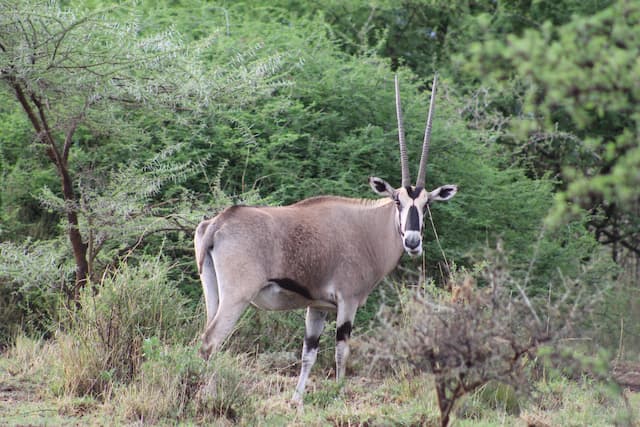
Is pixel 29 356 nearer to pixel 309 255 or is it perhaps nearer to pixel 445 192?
pixel 309 255

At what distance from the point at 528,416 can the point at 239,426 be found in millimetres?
2282

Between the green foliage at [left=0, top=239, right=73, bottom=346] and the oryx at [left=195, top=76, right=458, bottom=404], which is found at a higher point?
the oryx at [left=195, top=76, right=458, bottom=404]

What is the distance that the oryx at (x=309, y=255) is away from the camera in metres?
7.20

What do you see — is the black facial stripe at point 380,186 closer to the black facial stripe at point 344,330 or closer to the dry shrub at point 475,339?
the black facial stripe at point 344,330

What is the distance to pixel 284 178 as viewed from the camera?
1062cm

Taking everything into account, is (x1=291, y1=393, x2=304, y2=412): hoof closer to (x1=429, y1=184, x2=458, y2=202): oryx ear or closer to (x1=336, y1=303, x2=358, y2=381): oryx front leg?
(x1=336, y1=303, x2=358, y2=381): oryx front leg

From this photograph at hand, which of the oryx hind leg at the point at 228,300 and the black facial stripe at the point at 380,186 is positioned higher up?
the black facial stripe at the point at 380,186

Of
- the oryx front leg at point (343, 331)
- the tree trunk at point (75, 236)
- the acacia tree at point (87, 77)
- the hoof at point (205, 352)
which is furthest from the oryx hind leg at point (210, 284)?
the acacia tree at point (87, 77)

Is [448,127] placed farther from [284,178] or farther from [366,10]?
[366,10]

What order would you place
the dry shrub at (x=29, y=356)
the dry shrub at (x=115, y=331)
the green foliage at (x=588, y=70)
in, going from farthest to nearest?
1. the dry shrub at (x=29, y=356)
2. the dry shrub at (x=115, y=331)
3. the green foliage at (x=588, y=70)

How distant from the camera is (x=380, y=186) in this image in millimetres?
8570

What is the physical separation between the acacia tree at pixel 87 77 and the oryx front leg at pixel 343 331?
8.28 feet

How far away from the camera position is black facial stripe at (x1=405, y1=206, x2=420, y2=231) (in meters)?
7.84

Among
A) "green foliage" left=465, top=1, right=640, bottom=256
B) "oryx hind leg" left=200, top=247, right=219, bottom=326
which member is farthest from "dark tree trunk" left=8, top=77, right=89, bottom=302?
"green foliage" left=465, top=1, right=640, bottom=256
